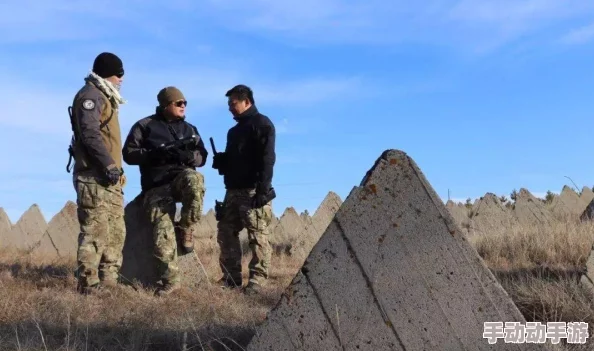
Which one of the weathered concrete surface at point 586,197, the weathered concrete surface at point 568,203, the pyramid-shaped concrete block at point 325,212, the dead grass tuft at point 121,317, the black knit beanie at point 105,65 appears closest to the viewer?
the dead grass tuft at point 121,317

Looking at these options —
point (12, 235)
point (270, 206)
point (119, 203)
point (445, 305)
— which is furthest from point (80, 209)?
point (12, 235)

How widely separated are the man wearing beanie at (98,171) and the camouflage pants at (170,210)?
0.33m

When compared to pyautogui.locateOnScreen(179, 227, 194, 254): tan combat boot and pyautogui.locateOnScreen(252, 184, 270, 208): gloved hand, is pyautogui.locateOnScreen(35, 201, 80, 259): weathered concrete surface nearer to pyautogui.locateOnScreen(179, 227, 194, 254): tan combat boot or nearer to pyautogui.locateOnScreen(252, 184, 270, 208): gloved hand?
pyautogui.locateOnScreen(179, 227, 194, 254): tan combat boot

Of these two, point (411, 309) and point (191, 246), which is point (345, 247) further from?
point (191, 246)

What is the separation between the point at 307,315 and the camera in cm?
329

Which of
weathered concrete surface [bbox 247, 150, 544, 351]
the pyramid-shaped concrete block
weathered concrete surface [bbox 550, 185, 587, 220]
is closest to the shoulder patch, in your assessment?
weathered concrete surface [bbox 247, 150, 544, 351]

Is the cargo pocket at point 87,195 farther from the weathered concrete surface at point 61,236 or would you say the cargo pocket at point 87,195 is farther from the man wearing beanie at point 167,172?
the weathered concrete surface at point 61,236

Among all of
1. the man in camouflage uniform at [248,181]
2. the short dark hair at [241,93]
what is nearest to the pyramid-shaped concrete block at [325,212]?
the man in camouflage uniform at [248,181]

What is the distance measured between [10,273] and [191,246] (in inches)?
83.6

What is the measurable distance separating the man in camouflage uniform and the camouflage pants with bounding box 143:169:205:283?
22.5 inches

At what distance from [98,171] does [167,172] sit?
68cm

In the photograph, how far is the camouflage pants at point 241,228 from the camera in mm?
6715

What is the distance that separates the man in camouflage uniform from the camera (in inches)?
261

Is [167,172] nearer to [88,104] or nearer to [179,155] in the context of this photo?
[179,155]
